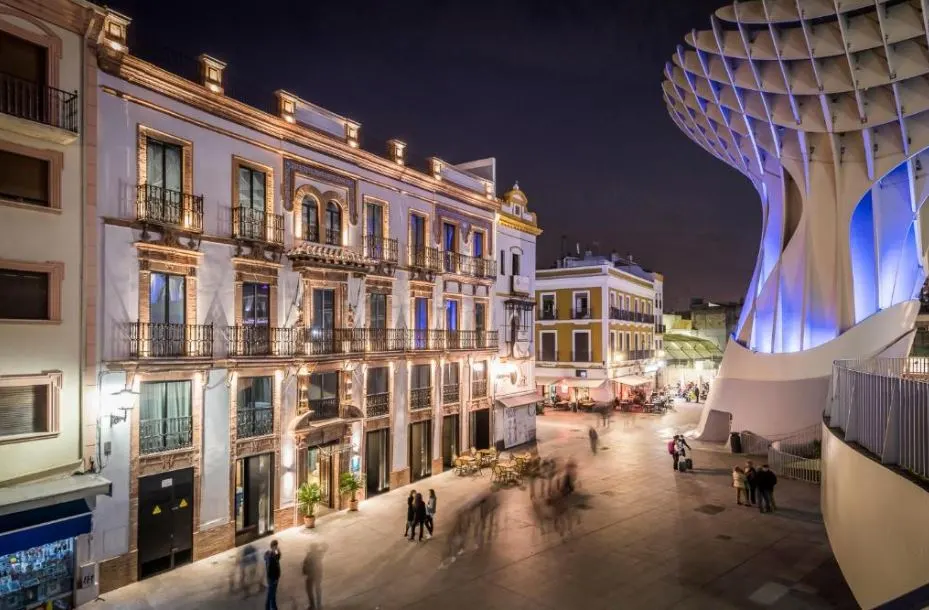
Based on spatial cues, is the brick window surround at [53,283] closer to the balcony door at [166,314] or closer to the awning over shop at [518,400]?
the balcony door at [166,314]

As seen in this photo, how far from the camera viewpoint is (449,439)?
90.0 ft

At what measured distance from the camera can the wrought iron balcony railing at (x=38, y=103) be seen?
43.1ft

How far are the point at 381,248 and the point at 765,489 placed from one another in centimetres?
1642

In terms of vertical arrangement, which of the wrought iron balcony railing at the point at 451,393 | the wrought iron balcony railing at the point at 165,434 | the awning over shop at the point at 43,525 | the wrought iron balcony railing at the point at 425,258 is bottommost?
the awning over shop at the point at 43,525

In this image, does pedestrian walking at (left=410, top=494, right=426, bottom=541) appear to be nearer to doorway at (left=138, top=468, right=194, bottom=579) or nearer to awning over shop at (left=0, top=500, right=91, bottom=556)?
doorway at (left=138, top=468, right=194, bottom=579)

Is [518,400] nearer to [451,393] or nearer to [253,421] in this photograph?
[451,393]

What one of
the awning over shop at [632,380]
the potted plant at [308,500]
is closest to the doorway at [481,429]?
the potted plant at [308,500]

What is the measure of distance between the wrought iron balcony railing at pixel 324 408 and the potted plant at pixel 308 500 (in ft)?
7.60

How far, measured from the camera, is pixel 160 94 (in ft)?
53.5

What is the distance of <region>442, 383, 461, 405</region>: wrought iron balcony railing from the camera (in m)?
27.0

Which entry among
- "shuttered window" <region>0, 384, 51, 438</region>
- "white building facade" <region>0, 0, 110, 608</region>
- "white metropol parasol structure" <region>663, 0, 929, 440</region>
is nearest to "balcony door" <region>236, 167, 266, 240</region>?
"white building facade" <region>0, 0, 110, 608</region>

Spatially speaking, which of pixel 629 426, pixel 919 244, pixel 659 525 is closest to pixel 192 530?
pixel 659 525

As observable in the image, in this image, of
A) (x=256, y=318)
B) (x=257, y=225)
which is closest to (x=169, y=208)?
(x=257, y=225)

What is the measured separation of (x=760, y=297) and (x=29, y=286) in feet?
116
